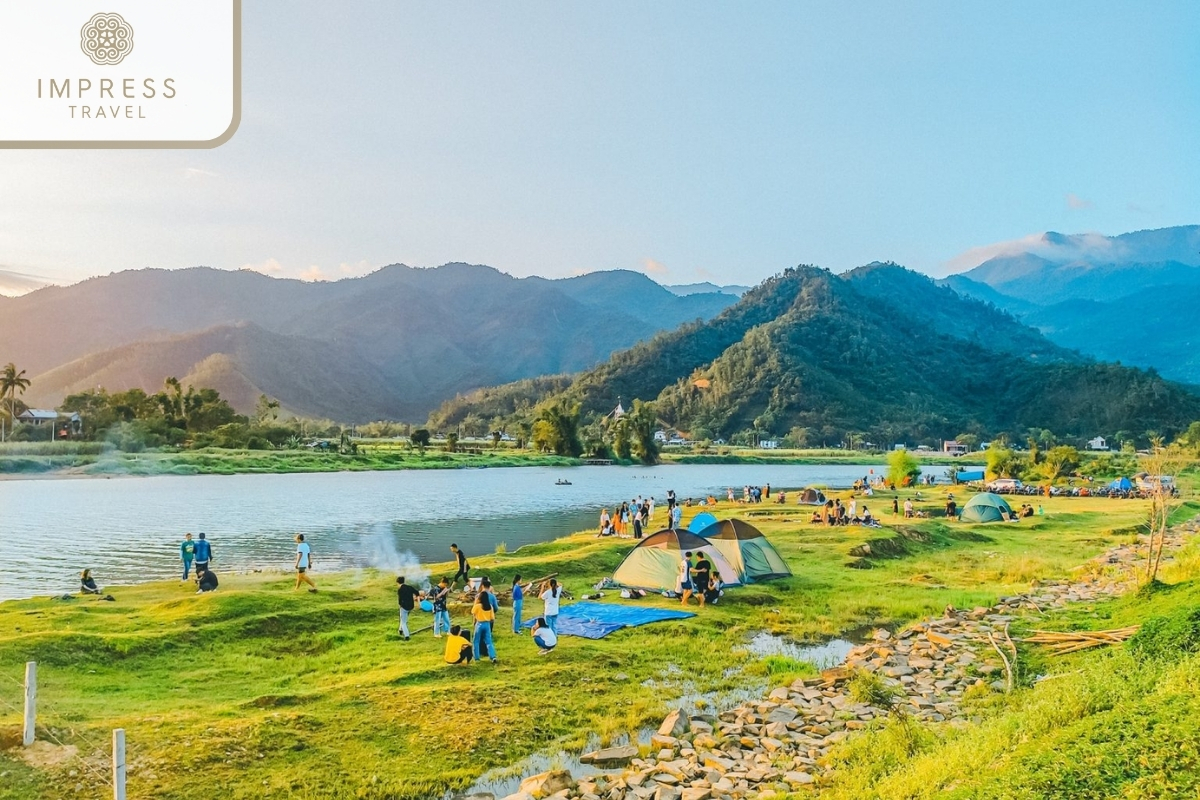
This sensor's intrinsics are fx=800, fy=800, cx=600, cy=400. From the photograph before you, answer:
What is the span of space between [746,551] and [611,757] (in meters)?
12.9

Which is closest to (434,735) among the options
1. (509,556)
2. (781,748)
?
(781,748)

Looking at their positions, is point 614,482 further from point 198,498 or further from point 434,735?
point 434,735

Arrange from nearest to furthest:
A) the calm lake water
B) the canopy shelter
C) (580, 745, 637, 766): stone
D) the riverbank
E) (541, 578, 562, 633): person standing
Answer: (580, 745, 637, 766): stone
(541, 578, 562, 633): person standing
the canopy shelter
the calm lake water
the riverbank

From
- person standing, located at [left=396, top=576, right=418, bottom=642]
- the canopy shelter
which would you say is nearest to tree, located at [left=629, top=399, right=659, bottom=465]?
the canopy shelter

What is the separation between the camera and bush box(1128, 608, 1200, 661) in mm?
9523

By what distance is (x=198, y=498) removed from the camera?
62.9 meters

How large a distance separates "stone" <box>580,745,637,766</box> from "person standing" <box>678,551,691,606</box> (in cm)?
917

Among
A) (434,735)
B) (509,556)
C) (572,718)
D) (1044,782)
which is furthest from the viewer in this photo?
(509,556)

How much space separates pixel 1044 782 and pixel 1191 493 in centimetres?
5795

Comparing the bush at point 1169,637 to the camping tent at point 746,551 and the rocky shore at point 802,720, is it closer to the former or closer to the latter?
the rocky shore at point 802,720

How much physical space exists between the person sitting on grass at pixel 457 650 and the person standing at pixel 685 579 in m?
7.04

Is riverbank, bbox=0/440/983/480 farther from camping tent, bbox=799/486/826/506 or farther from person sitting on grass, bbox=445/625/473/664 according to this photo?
person sitting on grass, bbox=445/625/473/664

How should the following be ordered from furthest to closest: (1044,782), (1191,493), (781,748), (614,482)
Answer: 1. (614,482)
2. (1191,493)
3. (781,748)
4. (1044,782)

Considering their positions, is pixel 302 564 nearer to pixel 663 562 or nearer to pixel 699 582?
pixel 663 562
